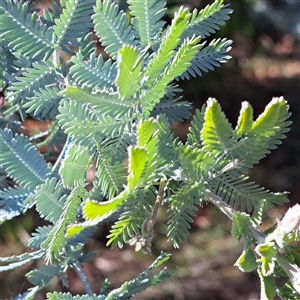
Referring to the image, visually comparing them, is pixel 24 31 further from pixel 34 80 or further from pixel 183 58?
pixel 183 58

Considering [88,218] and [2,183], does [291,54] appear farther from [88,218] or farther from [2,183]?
[88,218]

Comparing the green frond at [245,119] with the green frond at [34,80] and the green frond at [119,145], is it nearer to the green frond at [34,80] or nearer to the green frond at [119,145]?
the green frond at [119,145]

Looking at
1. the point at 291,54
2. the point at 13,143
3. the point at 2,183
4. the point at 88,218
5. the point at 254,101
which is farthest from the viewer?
the point at 291,54

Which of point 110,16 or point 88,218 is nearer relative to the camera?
point 88,218

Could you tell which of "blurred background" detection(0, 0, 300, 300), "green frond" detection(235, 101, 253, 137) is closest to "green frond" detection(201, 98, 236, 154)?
"green frond" detection(235, 101, 253, 137)

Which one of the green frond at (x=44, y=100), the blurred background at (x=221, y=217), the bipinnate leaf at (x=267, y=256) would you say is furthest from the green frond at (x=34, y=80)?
the blurred background at (x=221, y=217)

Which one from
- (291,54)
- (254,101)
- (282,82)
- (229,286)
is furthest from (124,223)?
(291,54)
